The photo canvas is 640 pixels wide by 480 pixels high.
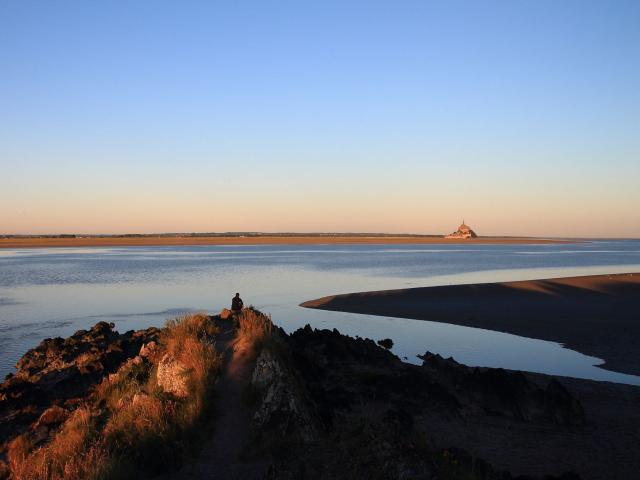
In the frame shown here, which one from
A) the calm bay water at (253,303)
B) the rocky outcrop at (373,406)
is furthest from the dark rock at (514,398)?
the calm bay water at (253,303)

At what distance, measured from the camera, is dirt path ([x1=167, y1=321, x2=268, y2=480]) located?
8.16 meters

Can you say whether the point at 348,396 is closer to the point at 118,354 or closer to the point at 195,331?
the point at 195,331

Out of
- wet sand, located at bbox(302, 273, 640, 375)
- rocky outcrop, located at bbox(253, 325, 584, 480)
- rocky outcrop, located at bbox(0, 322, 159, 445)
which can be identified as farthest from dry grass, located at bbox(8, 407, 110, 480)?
wet sand, located at bbox(302, 273, 640, 375)

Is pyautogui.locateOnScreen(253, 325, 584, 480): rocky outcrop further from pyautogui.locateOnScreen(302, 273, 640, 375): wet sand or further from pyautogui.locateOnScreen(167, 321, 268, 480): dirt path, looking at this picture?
pyautogui.locateOnScreen(302, 273, 640, 375): wet sand

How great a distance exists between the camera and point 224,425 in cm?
938

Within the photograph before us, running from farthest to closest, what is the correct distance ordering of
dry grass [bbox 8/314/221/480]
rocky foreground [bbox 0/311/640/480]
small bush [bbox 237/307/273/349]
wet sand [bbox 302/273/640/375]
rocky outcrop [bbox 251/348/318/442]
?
wet sand [bbox 302/273/640/375]
small bush [bbox 237/307/273/349]
rocky outcrop [bbox 251/348/318/442]
dry grass [bbox 8/314/221/480]
rocky foreground [bbox 0/311/640/480]

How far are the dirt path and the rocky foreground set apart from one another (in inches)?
1.0

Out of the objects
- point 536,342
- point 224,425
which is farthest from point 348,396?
point 536,342

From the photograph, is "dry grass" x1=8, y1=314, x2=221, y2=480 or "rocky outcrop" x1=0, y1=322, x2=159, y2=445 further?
"rocky outcrop" x1=0, y1=322, x2=159, y2=445

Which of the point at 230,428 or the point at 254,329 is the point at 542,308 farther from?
the point at 230,428

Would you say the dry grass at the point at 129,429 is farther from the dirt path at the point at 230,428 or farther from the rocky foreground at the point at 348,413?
the dirt path at the point at 230,428

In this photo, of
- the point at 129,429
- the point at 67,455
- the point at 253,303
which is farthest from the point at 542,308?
the point at 67,455

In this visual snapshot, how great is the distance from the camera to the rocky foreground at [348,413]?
771 centimetres

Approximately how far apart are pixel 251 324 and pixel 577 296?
24920 mm
